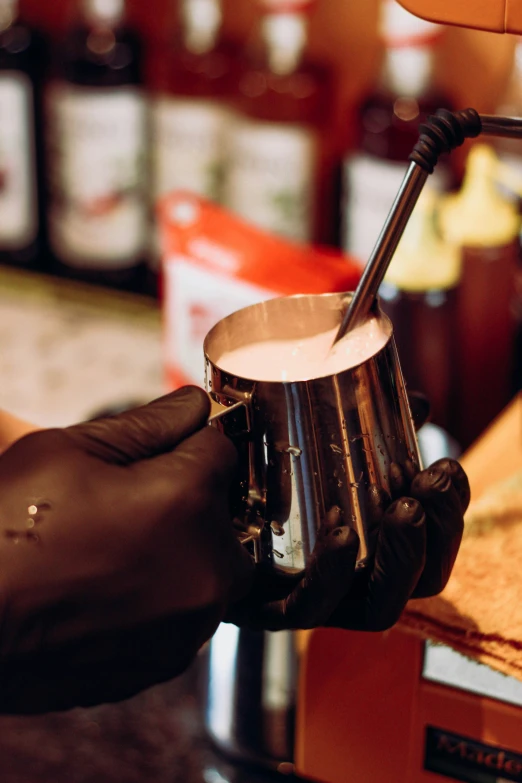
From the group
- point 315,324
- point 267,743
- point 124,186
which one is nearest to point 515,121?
point 315,324

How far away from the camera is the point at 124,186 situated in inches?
46.0

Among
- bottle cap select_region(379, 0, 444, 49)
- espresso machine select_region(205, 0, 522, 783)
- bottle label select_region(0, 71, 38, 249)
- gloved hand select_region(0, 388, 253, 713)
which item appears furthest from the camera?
bottle label select_region(0, 71, 38, 249)

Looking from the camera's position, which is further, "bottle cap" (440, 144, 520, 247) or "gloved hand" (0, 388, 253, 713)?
"bottle cap" (440, 144, 520, 247)

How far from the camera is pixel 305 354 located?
1.52 ft

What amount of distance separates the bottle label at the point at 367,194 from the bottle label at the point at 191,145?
162mm

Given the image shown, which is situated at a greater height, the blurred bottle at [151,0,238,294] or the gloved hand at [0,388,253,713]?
the gloved hand at [0,388,253,713]

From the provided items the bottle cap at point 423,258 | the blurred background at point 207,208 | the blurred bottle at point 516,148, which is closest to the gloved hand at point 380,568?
the blurred background at point 207,208

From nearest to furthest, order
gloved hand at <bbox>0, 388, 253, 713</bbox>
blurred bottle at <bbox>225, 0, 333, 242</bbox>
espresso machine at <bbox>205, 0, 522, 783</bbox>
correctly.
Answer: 1. gloved hand at <bbox>0, 388, 253, 713</bbox>
2. espresso machine at <bbox>205, 0, 522, 783</bbox>
3. blurred bottle at <bbox>225, 0, 333, 242</bbox>

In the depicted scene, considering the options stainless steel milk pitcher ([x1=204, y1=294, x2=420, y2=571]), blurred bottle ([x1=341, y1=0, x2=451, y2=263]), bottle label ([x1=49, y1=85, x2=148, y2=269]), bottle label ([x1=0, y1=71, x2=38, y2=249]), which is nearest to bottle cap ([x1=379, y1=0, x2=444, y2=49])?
blurred bottle ([x1=341, y1=0, x2=451, y2=263])

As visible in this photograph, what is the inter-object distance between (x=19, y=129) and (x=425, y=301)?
2.05ft

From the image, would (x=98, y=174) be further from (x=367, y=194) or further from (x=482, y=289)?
(x=482, y=289)

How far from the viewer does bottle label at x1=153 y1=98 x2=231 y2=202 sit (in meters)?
1.08

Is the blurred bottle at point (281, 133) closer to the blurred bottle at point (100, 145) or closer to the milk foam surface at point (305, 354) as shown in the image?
the blurred bottle at point (100, 145)

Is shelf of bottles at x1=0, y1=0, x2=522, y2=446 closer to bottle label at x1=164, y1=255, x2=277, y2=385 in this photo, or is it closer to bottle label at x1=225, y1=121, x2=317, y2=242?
bottle label at x1=225, y1=121, x2=317, y2=242
